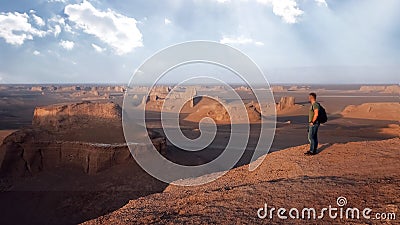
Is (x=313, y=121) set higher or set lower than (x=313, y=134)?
higher

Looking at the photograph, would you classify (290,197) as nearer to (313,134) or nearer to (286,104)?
(313,134)

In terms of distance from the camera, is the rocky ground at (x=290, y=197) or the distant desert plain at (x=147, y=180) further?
the distant desert plain at (x=147, y=180)

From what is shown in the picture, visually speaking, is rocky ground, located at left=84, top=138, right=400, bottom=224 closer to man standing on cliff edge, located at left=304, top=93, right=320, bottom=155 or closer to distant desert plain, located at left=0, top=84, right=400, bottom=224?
distant desert plain, located at left=0, top=84, right=400, bottom=224

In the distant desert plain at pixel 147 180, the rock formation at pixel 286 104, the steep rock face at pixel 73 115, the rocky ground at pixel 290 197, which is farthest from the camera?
the rock formation at pixel 286 104

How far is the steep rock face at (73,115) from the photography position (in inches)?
518

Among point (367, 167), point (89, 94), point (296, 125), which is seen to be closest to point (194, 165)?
point (367, 167)

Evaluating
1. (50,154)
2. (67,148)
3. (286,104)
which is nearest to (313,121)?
(67,148)

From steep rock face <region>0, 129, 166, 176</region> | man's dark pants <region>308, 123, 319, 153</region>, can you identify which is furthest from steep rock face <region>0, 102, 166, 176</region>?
man's dark pants <region>308, 123, 319, 153</region>

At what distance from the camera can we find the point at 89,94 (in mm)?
75312

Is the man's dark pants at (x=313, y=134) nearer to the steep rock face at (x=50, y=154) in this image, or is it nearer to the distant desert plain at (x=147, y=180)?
the distant desert plain at (x=147, y=180)

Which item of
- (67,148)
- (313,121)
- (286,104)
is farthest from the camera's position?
(286,104)

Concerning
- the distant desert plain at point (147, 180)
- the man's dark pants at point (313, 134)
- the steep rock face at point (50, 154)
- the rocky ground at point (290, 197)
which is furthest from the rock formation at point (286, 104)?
the rocky ground at point (290, 197)

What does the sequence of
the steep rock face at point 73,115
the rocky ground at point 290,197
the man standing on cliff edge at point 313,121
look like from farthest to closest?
the steep rock face at point 73,115 → the man standing on cliff edge at point 313,121 → the rocky ground at point 290,197

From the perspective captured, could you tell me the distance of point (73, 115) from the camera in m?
13.4
